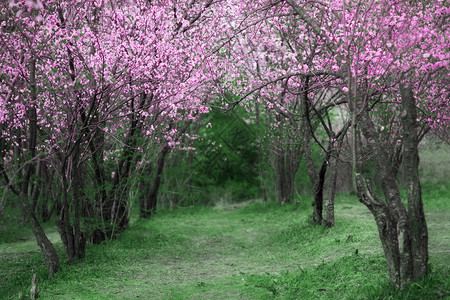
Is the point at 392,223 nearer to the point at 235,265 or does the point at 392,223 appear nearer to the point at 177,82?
the point at 235,265

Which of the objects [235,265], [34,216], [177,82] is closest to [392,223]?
[235,265]

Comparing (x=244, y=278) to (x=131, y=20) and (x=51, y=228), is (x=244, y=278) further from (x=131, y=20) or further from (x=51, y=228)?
(x=51, y=228)

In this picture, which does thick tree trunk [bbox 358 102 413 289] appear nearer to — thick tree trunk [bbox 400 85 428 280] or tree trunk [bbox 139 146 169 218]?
thick tree trunk [bbox 400 85 428 280]

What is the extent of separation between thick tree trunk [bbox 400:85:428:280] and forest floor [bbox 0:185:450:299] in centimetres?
27

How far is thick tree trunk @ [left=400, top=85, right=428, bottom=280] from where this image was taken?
6.29 metres

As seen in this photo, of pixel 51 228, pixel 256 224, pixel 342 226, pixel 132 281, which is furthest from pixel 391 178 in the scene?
pixel 51 228

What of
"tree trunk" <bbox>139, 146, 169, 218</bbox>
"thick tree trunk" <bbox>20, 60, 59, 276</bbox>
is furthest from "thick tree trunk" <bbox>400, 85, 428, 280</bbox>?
"tree trunk" <bbox>139, 146, 169, 218</bbox>

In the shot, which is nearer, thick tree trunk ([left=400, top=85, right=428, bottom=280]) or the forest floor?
thick tree trunk ([left=400, top=85, right=428, bottom=280])

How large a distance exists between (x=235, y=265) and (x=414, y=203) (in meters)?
5.39

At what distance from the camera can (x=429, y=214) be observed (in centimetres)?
1568

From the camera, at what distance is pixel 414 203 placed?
631 centimetres

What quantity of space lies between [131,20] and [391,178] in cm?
876

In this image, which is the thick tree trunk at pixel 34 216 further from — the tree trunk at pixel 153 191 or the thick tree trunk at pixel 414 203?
the tree trunk at pixel 153 191

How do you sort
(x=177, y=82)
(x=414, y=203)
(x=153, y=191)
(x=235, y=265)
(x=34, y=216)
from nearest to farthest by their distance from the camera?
1. (x=414, y=203)
2. (x=34, y=216)
3. (x=235, y=265)
4. (x=177, y=82)
5. (x=153, y=191)
